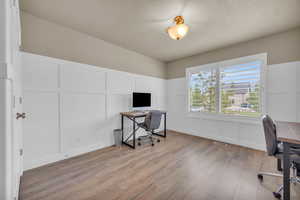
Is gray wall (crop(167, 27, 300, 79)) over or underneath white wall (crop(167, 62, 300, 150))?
over

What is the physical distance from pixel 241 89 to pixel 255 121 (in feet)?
2.63

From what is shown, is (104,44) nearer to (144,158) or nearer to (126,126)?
(126,126)

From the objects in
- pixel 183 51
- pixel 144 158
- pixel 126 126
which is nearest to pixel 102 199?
pixel 144 158

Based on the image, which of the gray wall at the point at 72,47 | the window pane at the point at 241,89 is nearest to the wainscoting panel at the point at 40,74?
the gray wall at the point at 72,47

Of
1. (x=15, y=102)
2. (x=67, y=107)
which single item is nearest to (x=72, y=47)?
(x=67, y=107)

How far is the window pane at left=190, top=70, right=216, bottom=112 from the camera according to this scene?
3.69 m

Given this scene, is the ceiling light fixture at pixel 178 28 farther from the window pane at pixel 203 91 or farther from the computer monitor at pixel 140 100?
the window pane at pixel 203 91

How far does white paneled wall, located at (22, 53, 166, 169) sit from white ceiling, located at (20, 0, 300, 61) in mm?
789

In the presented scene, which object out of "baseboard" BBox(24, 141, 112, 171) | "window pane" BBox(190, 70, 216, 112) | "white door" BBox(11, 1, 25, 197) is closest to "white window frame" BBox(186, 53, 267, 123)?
"window pane" BBox(190, 70, 216, 112)

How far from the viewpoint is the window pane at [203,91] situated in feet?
12.1

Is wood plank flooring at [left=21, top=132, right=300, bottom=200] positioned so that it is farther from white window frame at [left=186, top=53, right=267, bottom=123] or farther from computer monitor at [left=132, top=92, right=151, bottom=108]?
computer monitor at [left=132, top=92, right=151, bottom=108]

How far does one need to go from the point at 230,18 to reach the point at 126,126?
323 centimetres

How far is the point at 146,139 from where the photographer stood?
3732 mm

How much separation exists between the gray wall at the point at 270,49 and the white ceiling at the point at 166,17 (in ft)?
0.57
